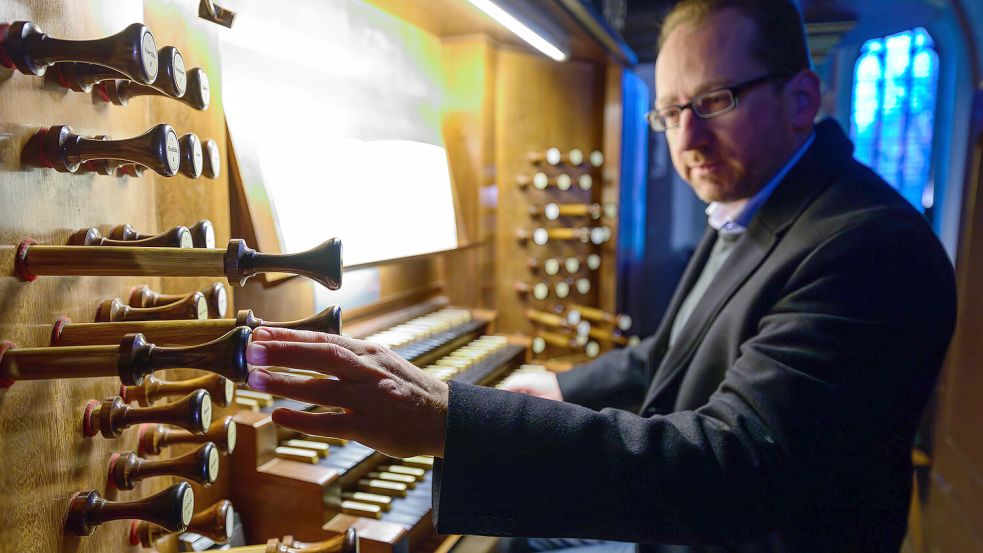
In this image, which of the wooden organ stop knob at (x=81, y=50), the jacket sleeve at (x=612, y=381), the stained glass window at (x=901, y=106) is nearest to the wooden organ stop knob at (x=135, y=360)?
the wooden organ stop knob at (x=81, y=50)

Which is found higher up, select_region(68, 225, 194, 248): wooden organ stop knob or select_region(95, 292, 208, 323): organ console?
select_region(68, 225, 194, 248): wooden organ stop knob

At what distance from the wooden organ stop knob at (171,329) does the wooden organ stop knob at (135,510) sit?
0.60 feet

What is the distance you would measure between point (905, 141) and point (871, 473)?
381 centimetres

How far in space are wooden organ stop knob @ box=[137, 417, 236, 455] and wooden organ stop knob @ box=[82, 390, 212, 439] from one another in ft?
0.31

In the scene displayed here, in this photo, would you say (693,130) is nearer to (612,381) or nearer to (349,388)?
(612,381)

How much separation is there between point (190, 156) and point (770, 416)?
0.97 metres

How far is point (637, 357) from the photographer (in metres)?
1.92

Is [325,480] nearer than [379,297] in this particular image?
Yes

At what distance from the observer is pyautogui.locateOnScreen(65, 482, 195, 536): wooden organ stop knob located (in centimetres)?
71

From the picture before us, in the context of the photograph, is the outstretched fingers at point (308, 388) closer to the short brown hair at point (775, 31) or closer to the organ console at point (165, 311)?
the organ console at point (165, 311)

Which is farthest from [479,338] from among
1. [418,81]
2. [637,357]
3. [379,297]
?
[418,81]

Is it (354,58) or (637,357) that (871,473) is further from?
(354,58)

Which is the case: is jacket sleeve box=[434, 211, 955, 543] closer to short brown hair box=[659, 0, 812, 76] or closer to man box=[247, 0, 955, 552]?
man box=[247, 0, 955, 552]

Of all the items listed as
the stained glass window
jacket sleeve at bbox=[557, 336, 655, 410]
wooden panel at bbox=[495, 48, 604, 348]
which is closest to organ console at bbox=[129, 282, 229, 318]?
jacket sleeve at bbox=[557, 336, 655, 410]
